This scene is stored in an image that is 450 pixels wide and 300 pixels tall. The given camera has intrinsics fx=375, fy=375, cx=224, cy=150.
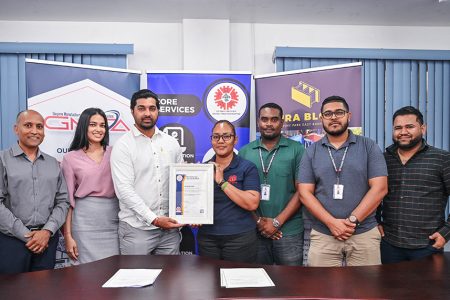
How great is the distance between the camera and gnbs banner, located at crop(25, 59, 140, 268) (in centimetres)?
369

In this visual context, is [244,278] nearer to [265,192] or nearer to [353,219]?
[353,219]

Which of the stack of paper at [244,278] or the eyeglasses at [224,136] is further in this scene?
the eyeglasses at [224,136]

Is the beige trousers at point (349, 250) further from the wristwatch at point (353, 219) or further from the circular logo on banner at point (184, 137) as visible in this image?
the circular logo on banner at point (184, 137)

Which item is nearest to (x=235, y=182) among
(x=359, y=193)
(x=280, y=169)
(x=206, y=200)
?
(x=206, y=200)

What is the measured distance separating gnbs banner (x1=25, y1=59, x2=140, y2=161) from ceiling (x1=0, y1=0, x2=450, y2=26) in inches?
27.4

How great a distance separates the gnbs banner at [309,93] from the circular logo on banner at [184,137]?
2.65 ft

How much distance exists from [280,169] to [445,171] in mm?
1180

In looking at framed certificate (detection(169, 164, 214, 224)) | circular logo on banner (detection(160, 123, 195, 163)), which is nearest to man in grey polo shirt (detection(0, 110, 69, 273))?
framed certificate (detection(169, 164, 214, 224))

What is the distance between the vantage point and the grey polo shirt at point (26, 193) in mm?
2537

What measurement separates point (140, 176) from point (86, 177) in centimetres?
42

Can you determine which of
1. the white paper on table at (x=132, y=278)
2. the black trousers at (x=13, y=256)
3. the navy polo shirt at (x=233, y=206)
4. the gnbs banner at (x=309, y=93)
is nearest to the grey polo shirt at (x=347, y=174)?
the navy polo shirt at (x=233, y=206)

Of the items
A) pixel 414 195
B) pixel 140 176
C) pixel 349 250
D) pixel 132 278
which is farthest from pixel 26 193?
pixel 414 195

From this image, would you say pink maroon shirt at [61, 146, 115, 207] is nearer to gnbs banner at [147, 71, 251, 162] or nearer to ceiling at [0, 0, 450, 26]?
gnbs banner at [147, 71, 251, 162]

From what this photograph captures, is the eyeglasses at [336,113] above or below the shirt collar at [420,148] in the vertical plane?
above
